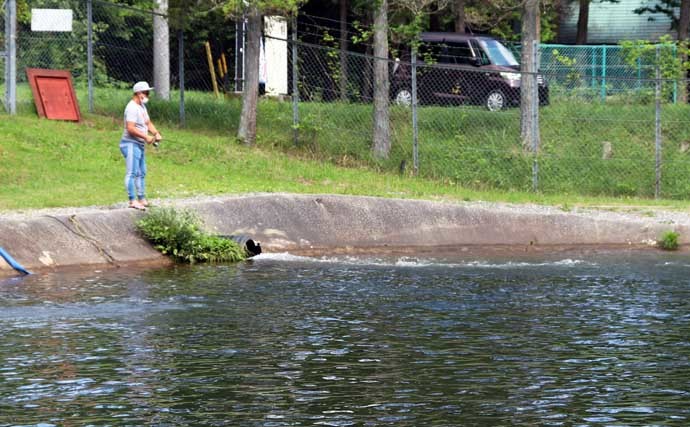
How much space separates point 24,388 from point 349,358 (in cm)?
252

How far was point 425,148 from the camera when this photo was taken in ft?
78.3

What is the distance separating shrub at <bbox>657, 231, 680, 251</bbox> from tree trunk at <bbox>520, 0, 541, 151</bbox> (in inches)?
155

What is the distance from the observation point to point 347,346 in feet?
35.9

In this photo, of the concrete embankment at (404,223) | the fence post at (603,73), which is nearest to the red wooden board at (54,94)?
the concrete embankment at (404,223)

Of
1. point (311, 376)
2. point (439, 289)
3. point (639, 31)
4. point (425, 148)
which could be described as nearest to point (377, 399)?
point (311, 376)

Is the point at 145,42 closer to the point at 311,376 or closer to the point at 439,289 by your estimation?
the point at 439,289

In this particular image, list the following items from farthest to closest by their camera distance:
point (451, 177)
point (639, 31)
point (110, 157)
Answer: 1. point (639, 31)
2. point (451, 177)
3. point (110, 157)

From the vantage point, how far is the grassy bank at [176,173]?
18859 mm

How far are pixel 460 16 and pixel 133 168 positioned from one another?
17155 millimetres

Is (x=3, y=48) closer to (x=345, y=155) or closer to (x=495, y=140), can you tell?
(x=345, y=155)

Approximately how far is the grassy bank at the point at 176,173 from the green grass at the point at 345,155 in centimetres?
2

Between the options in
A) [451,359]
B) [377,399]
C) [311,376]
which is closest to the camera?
[377,399]

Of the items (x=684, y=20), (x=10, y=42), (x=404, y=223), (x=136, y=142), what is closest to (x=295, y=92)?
(x=10, y=42)

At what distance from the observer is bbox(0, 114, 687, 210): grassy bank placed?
61.9 ft
